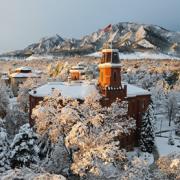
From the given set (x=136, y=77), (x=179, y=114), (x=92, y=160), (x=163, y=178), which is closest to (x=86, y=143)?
(x=92, y=160)

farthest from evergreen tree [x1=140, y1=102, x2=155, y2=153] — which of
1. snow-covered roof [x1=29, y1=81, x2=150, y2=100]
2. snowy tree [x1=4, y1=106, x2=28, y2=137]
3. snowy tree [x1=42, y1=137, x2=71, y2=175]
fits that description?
snowy tree [x1=42, y1=137, x2=71, y2=175]

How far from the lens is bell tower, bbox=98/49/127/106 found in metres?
49.2

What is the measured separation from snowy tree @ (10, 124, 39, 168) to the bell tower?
69.7 ft

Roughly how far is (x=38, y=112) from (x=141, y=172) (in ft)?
27.0

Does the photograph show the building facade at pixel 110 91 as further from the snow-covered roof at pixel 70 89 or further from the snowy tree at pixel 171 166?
the snowy tree at pixel 171 166

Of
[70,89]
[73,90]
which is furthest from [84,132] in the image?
[70,89]

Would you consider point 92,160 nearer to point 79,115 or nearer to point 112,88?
point 79,115

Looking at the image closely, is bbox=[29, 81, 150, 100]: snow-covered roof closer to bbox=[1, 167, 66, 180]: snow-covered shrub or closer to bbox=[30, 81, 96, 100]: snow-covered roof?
bbox=[30, 81, 96, 100]: snow-covered roof

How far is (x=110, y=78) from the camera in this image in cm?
4966

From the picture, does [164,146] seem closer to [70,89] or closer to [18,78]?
[70,89]

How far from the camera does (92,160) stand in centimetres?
2325

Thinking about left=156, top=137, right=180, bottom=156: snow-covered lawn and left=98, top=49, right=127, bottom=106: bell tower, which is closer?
left=98, top=49, right=127, bottom=106: bell tower

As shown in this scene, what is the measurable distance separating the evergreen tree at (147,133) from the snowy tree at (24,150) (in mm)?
22793

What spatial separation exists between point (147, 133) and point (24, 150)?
24.2 m
